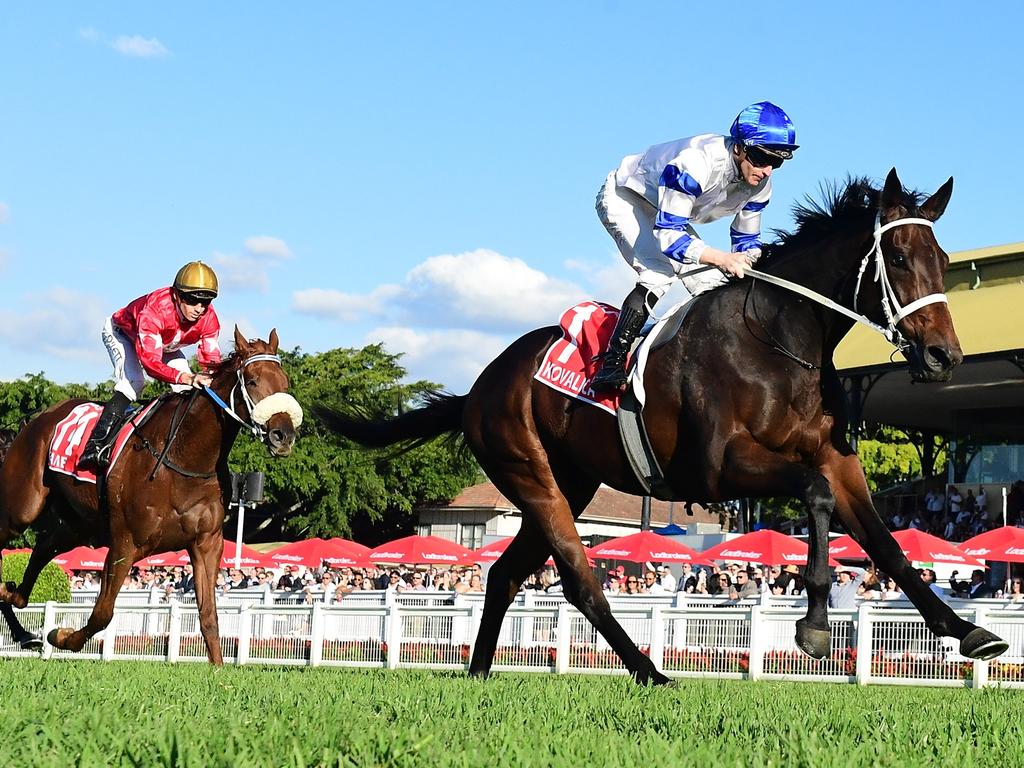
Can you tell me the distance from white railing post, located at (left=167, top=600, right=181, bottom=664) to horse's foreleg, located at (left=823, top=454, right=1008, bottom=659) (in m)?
11.6

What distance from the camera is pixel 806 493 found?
6633 mm

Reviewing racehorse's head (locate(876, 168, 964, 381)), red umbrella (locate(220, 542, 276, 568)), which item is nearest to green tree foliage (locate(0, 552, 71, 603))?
red umbrella (locate(220, 542, 276, 568))

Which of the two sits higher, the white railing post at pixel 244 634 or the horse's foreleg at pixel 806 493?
the horse's foreleg at pixel 806 493

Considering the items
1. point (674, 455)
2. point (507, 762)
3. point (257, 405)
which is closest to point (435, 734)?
point (507, 762)

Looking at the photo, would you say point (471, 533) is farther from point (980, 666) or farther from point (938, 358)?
point (938, 358)

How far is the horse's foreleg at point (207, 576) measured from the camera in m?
10.1

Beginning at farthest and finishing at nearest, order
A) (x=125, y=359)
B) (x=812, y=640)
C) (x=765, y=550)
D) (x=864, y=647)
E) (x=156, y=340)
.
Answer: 1. (x=765, y=550)
2. (x=864, y=647)
3. (x=125, y=359)
4. (x=156, y=340)
5. (x=812, y=640)

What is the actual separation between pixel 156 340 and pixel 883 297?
5987 mm

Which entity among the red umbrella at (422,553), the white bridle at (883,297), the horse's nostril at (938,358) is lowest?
the red umbrella at (422,553)

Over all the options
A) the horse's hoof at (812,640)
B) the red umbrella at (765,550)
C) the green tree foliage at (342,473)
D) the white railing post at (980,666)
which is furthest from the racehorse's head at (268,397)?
the green tree foliage at (342,473)

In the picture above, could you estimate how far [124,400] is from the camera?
11102 mm

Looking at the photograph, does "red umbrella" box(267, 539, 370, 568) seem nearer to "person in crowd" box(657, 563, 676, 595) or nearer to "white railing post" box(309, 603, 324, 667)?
"person in crowd" box(657, 563, 676, 595)

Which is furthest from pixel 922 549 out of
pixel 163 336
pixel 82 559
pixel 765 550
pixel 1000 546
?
pixel 82 559

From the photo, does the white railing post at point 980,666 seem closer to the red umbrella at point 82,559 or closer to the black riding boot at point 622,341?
the black riding boot at point 622,341
